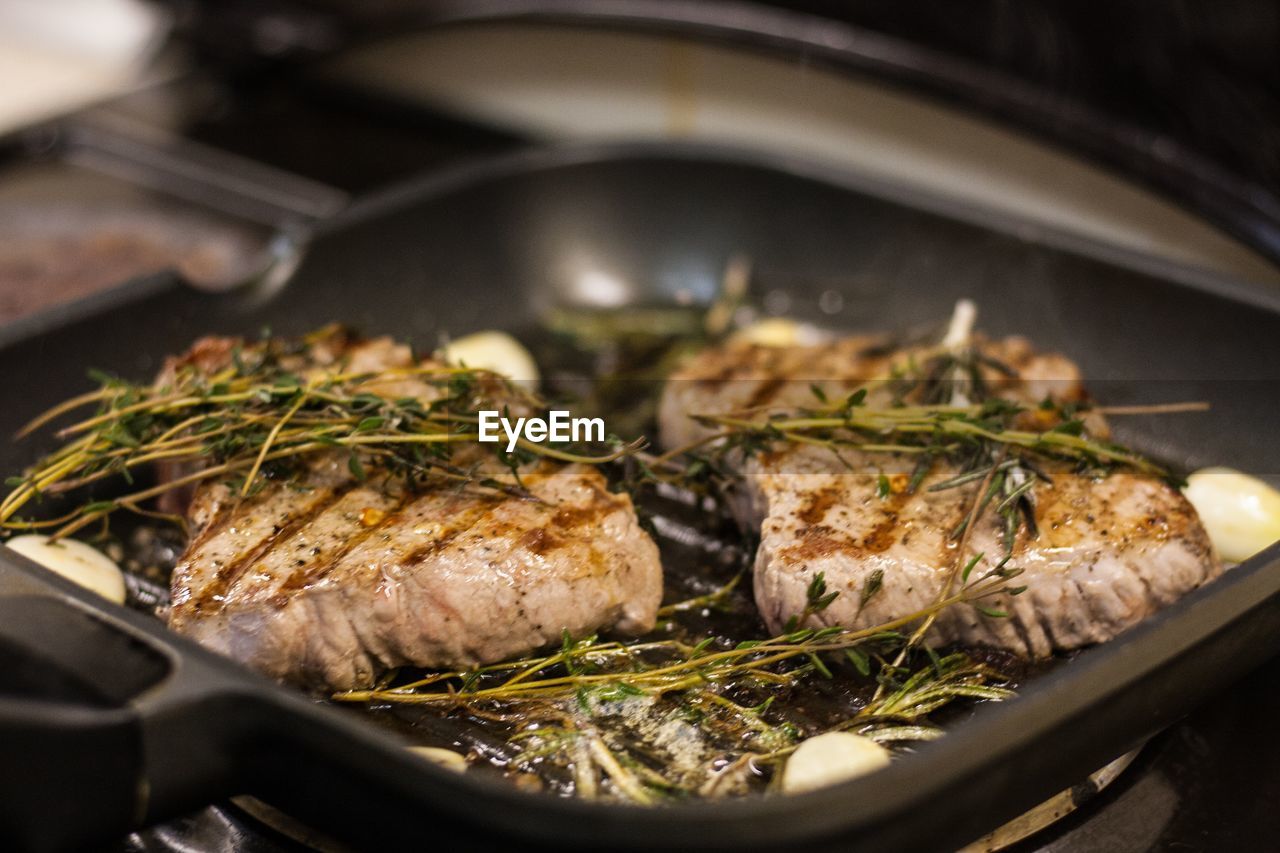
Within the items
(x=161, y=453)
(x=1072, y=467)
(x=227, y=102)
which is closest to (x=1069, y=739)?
(x=1072, y=467)

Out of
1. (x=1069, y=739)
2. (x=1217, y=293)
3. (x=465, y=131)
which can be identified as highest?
(x=465, y=131)

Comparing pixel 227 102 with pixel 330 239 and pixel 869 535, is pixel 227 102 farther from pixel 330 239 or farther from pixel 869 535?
pixel 869 535

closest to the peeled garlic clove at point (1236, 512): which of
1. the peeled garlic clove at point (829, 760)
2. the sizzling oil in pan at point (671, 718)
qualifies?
the sizzling oil in pan at point (671, 718)

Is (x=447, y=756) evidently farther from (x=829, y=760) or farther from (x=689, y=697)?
(x=829, y=760)

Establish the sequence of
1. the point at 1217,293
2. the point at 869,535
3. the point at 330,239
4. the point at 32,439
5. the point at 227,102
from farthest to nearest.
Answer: the point at 227,102 → the point at 330,239 → the point at 1217,293 → the point at 32,439 → the point at 869,535

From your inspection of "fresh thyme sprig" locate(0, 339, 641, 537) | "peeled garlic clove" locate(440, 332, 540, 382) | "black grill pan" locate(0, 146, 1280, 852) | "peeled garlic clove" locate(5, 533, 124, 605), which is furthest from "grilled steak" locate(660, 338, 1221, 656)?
"peeled garlic clove" locate(5, 533, 124, 605)

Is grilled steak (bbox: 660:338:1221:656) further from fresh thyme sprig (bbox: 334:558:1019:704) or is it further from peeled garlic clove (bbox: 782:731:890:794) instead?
peeled garlic clove (bbox: 782:731:890:794)

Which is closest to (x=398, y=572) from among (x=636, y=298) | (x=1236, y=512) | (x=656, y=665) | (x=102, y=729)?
(x=656, y=665)
